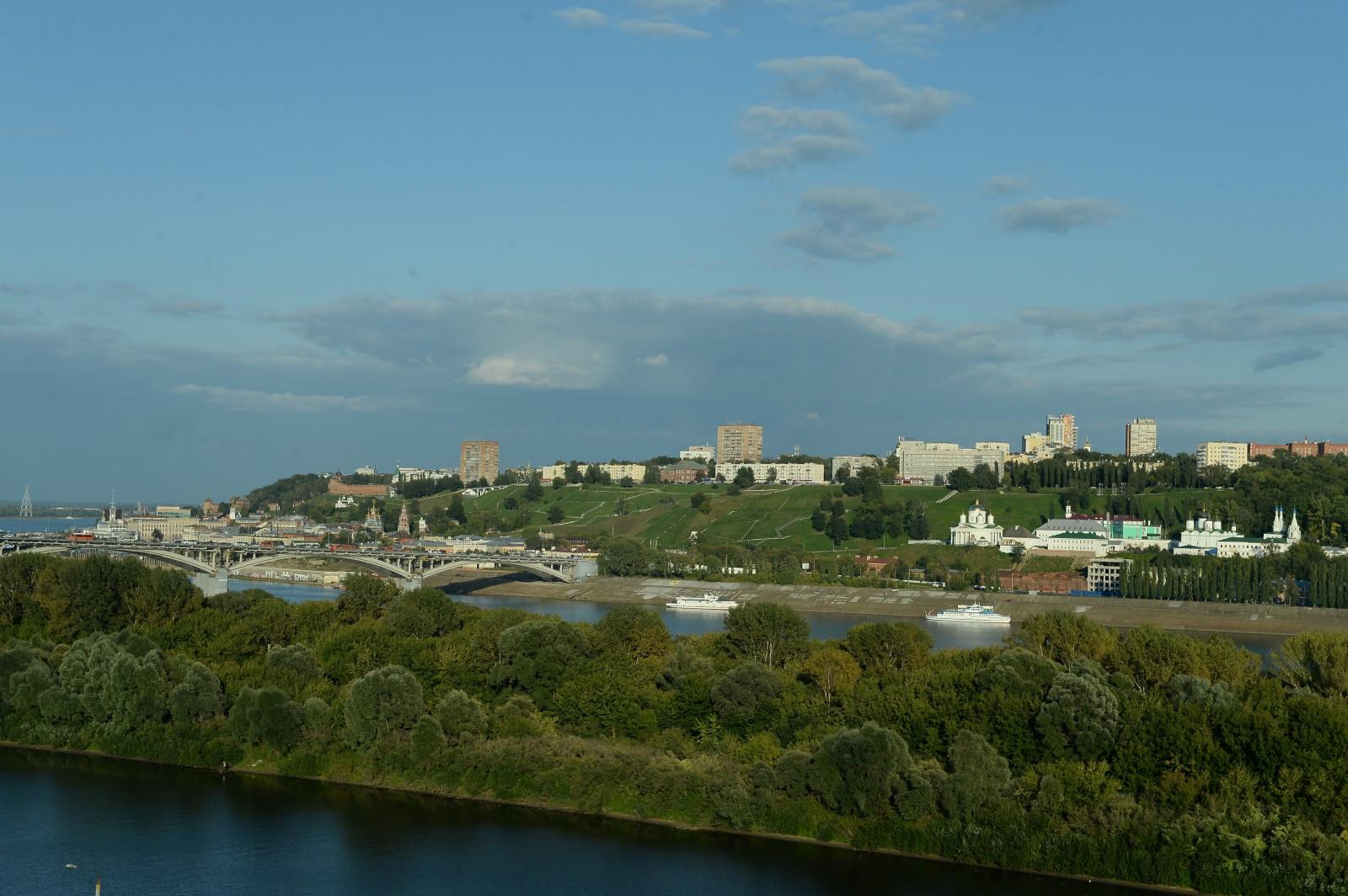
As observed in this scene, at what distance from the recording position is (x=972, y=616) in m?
47.2

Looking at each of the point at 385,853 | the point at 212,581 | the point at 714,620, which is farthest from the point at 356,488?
the point at 385,853

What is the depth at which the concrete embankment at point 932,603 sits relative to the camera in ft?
149

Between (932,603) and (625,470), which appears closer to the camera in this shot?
(932,603)

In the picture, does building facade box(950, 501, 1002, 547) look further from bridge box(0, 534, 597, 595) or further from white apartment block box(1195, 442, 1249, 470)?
white apartment block box(1195, 442, 1249, 470)

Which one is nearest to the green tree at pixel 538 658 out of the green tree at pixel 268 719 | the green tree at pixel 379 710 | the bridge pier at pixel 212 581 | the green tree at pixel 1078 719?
the green tree at pixel 379 710

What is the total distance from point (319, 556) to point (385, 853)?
124 feet

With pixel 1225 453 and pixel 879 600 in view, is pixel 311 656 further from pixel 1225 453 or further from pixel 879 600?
pixel 1225 453

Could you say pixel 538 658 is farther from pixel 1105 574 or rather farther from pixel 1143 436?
pixel 1143 436

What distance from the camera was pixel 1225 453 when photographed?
102312 mm

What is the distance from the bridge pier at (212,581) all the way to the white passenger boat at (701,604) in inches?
607

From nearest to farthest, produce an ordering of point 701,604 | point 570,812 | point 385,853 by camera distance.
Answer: point 385,853, point 570,812, point 701,604

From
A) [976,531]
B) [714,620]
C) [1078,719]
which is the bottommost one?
[714,620]

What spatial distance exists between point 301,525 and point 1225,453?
65.6 m

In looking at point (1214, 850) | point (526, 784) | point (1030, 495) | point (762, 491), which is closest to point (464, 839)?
point (526, 784)
